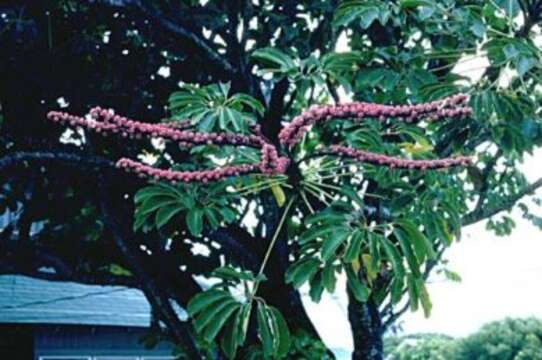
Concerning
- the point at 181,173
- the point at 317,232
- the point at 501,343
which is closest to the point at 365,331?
the point at 317,232

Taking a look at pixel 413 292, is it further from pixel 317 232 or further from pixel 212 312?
pixel 212 312

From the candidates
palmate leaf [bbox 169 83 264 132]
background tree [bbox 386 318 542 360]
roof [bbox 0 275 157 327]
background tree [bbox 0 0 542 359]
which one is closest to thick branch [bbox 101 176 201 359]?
background tree [bbox 0 0 542 359]

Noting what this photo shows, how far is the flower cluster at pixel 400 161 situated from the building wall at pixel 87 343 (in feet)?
22.2

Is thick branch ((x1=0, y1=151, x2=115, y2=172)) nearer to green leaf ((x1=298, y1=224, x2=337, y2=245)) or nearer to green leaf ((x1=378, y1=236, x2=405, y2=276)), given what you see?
green leaf ((x1=298, y1=224, x2=337, y2=245))

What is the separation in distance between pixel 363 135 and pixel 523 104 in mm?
696

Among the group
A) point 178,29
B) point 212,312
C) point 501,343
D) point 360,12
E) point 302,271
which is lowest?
point 501,343

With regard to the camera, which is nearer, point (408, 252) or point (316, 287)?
point (408, 252)

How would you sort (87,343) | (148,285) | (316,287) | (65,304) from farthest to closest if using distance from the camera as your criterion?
(87,343) < (65,304) < (148,285) < (316,287)

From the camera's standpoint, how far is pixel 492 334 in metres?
9.30

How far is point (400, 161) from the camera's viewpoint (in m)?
2.06

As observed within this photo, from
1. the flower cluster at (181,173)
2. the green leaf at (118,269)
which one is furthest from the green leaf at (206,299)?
the green leaf at (118,269)

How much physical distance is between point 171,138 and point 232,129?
3.83 ft

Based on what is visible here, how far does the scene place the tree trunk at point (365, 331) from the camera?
441 cm

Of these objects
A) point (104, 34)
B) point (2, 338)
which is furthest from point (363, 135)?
point (2, 338)
